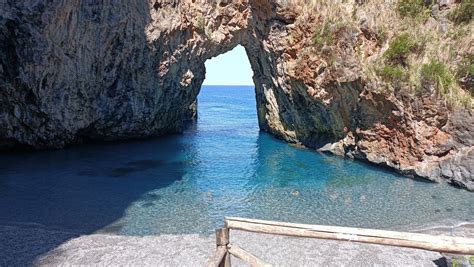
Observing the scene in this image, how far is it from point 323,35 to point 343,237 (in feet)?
56.8

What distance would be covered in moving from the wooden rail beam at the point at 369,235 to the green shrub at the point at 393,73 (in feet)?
47.8

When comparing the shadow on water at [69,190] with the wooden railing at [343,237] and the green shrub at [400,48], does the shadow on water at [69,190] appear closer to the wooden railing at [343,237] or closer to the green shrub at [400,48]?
the wooden railing at [343,237]

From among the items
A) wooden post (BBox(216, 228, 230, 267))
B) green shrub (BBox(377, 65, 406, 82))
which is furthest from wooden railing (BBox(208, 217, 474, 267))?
green shrub (BBox(377, 65, 406, 82))

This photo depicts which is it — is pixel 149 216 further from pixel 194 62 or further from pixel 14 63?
pixel 194 62

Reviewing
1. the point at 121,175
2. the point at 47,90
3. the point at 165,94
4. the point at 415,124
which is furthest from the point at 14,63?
the point at 415,124

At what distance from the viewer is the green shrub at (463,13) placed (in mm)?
15227

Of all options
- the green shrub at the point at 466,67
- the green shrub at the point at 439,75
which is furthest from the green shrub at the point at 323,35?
the green shrub at the point at 466,67

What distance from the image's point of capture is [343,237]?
3.83m

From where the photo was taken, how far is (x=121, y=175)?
640 inches

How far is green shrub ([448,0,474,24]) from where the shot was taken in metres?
15.2

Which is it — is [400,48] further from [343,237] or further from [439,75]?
[343,237]

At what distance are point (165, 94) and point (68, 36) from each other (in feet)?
28.3

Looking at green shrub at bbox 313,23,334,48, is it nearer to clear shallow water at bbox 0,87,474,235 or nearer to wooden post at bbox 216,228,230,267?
clear shallow water at bbox 0,87,474,235

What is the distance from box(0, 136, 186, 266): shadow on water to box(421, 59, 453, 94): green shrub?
41.3 feet
